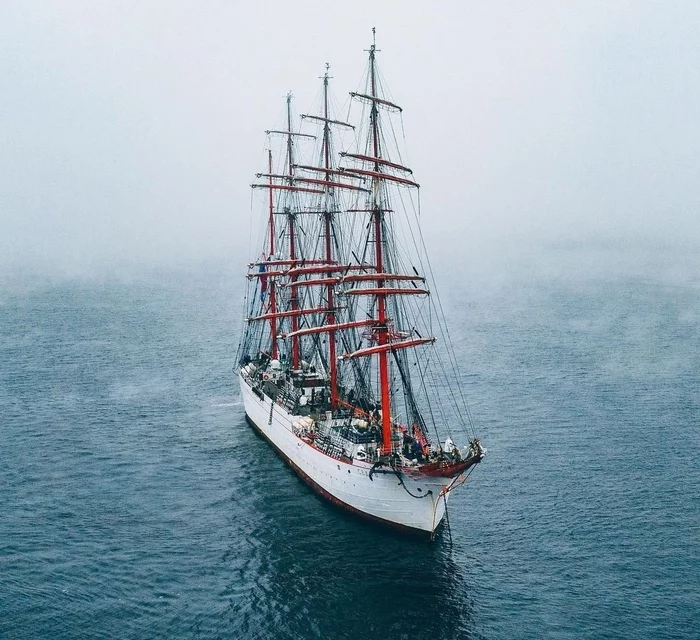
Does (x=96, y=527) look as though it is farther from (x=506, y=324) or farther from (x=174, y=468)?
(x=506, y=324)

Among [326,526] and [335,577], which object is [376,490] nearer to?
[326,526]

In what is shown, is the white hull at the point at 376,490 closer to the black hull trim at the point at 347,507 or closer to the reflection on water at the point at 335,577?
the black hull trim at the point at 347,507

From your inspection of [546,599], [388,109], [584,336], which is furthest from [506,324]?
[546,599]

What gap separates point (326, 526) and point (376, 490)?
5.88 metres

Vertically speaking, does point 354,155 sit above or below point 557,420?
above

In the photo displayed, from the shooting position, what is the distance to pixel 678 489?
2499 inches

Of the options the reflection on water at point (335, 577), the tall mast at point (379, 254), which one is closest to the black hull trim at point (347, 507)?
the reflection on water at point (335, 577)

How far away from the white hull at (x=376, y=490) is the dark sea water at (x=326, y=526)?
1643 mm

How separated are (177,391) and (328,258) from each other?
125 feet

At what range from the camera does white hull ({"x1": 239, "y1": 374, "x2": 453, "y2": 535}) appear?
2190 inches

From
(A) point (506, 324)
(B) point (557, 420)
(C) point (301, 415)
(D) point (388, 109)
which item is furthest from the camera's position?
(A) point (506, 324)

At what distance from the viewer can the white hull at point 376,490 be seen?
55.6 m

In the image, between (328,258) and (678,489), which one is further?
(328,258)

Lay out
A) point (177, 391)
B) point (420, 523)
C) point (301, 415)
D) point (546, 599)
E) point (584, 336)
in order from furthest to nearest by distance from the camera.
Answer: point (584, 336) < point (177, 391) < point (301, 415) < point (420, 523) < point (546, 599)
